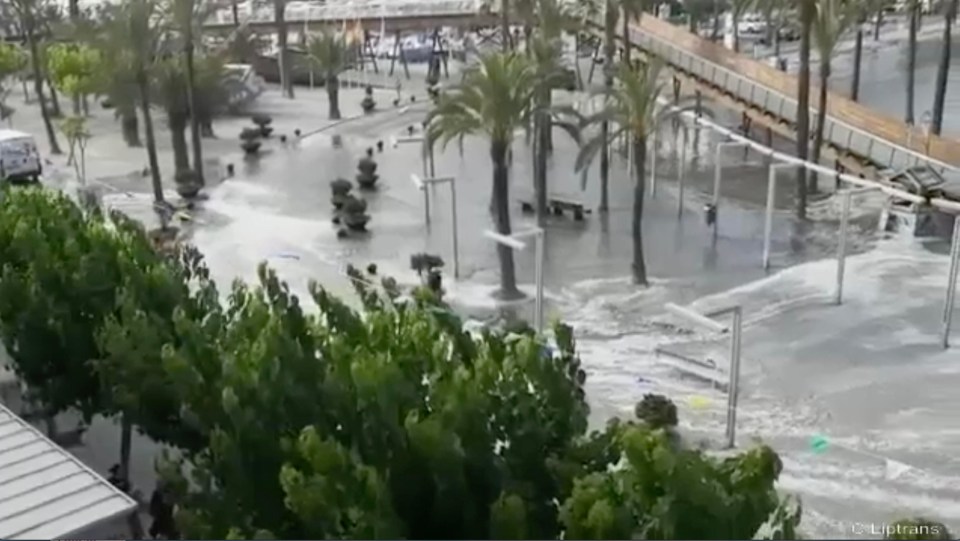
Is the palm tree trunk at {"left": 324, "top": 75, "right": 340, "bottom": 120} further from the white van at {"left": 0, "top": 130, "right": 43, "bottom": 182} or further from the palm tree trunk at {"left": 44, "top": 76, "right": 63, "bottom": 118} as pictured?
the white van at {"left": 0, "top": 130, "right": 43, "bottom": 182}

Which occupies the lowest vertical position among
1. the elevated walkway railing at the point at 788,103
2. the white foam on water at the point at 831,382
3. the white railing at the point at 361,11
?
A: the white foam on water at the point at 831,382

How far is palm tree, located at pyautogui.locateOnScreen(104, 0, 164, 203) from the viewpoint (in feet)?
110

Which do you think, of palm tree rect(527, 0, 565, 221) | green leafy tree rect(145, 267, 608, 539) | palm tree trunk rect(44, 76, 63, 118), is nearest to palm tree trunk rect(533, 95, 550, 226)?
palm tree rect(527, 0, 565, 221)

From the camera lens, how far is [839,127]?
1305 inches

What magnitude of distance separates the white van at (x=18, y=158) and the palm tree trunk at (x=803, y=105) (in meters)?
22.2

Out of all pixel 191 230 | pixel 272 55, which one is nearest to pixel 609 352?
pixel 191 230

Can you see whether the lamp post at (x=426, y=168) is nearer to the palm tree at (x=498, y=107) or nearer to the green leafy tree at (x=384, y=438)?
the palm tree at (x=498, y=107)

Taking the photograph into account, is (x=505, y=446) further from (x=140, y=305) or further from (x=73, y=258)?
(x=73, y=258)

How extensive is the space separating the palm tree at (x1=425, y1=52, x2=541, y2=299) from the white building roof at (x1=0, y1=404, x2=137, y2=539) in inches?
553

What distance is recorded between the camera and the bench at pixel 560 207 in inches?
1254

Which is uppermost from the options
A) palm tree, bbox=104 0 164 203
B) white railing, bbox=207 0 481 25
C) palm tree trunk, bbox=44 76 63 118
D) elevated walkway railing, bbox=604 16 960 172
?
palm tree, bbox=104 0 164 203

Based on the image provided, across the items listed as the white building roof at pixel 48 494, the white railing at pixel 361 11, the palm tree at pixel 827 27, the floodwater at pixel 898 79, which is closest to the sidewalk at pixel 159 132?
the white railing at pixel 361 11

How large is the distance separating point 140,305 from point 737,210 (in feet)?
67.6

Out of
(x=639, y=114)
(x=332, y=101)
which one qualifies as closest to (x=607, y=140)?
(x=639, y=114)
